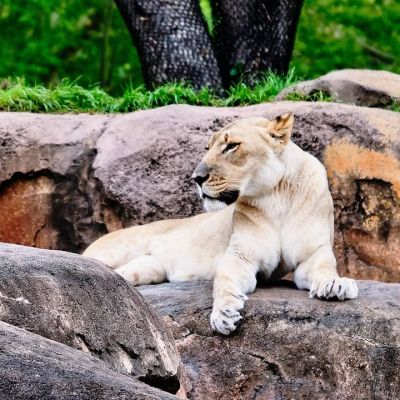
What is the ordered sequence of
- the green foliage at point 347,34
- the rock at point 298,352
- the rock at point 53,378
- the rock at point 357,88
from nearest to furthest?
the rock at point 53,378 → the rock at point 298,352 → the rock at point 357,88 → the green foliage at point 347,34

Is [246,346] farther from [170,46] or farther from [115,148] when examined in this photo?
[170,46]

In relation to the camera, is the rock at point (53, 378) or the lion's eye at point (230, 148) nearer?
the rock at point (53, 378)

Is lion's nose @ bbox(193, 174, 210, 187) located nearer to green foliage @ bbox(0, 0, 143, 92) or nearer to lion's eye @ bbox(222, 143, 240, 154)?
lion's eye @ bbox(222, 143, 240, 154)

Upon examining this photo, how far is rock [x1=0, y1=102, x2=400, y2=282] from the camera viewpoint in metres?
8.67

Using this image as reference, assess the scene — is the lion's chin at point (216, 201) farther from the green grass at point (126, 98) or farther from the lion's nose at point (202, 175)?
the green grass at point (126, 98)

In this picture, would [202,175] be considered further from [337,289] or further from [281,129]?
[337,289]

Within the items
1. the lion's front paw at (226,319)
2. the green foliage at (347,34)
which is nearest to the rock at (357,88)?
the lion's front paw at (226,319)

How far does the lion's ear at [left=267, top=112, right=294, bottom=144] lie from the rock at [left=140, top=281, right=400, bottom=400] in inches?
46.9

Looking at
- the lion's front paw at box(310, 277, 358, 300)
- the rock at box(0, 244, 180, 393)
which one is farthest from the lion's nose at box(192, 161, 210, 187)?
the rock at box(0, 244, 180, 393)

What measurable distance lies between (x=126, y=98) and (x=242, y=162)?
4056 millimetres

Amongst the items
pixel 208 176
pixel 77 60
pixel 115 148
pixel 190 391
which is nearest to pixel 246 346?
pixel 190 391

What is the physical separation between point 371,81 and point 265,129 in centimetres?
326

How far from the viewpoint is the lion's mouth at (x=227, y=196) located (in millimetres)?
6496

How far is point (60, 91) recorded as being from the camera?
10750 mm
